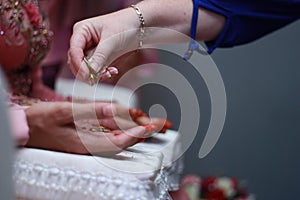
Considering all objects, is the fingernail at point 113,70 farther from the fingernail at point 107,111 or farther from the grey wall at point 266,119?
the grey wall at point 266,119

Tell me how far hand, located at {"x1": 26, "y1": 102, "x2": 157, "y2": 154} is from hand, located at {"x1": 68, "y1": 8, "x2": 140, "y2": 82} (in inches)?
3.8

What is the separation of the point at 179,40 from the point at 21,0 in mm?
224

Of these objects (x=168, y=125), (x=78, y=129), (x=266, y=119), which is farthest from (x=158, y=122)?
(x=266, y=119)

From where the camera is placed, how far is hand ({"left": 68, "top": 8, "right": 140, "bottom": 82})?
1.87ft

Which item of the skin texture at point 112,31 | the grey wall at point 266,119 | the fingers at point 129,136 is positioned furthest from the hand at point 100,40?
the grey wall at point 266,119

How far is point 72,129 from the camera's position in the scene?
0.71 meters

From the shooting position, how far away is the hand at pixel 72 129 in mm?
673

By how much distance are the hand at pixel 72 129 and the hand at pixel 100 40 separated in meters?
0.10

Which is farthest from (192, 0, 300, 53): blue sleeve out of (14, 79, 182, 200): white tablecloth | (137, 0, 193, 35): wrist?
(14, 79, 182, 200): white tablecloth

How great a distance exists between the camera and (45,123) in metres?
0.71

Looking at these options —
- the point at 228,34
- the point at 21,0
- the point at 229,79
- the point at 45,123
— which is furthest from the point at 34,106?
the point at 229,79

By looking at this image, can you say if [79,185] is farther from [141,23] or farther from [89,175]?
[141,23]

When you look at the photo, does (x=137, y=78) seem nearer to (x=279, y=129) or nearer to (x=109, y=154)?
(x=109, y=154)

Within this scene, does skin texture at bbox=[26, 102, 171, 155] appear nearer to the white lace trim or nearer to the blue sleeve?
the white lace trim
